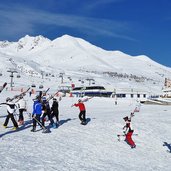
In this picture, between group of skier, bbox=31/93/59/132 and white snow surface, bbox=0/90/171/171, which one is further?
group of skier, bbox=31/93/59/132

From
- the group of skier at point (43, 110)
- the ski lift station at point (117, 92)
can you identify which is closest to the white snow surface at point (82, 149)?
the group of skier at point (43, 110)

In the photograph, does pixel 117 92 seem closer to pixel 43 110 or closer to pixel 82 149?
pixel 43 110

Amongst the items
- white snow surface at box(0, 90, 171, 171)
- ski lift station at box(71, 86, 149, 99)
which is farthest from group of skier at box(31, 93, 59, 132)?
ski lift station at box(71, 86, 149, 99)

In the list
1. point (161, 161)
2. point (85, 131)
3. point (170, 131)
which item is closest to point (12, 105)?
point (85, 131)

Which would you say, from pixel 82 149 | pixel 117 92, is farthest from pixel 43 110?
pixel 117 92

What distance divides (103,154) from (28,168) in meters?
4.94

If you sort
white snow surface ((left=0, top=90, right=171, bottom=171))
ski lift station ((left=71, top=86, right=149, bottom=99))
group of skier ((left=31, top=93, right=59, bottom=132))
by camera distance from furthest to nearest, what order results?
ski lift station ((left=71, top=86, right=149, bottom=99)), group of skier ((left=31, top=93, right=59, bottom=132)), white snow surface ((left=0, top=90, right=171, bottom=171))

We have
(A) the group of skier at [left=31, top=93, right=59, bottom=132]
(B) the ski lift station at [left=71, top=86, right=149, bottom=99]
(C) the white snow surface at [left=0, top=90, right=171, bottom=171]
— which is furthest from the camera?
(B) the ski lift station at [left=71, top=86, right=149, bottom=99]

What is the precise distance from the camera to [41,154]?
13.7 metres

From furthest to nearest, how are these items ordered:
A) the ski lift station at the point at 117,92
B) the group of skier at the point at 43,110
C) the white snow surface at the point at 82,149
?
1. the ski lift station at the point at 117,92
2. the group of skier at the point at 43,110
3. the white snow surface at the point at 82,149

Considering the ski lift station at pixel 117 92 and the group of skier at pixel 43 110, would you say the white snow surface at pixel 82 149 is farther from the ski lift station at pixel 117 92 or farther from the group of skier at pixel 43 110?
the ski lift station at pixel 117 92

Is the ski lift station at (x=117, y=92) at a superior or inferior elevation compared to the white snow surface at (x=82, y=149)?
superior

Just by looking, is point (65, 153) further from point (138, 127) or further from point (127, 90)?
point (127, 90)

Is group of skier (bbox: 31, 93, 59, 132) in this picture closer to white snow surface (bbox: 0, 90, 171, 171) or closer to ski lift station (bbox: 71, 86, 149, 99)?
white snow surface (bbox: 0, 90, 171, 171)
